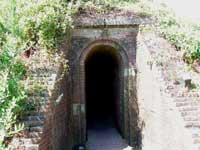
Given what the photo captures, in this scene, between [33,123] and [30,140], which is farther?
[33,123]

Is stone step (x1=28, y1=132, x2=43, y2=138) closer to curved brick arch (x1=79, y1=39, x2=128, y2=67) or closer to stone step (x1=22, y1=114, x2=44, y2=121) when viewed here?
stone step (x1=22, y1=114, x2=44, y2=121)

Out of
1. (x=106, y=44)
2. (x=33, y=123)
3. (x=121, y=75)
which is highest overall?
(x=106, y=44)

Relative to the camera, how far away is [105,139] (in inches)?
558

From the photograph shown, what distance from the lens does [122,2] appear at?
47.9 feet

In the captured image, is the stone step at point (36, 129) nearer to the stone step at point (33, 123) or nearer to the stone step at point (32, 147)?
the stone step at point (33, 123)

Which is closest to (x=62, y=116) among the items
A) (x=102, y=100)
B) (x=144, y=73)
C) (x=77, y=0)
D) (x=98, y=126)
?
(x=144, y=73)

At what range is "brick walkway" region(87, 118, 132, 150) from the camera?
13012 millimetres

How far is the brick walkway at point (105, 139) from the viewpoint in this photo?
42.7ft

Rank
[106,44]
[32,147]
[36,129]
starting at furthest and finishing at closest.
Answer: [106,44], [36,129], [32,147]

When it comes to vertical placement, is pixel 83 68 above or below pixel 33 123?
above

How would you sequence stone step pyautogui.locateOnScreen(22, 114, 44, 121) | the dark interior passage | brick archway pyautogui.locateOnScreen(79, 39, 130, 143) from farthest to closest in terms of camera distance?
the dark interior passage
brick archway pyautogui.locateOnScreen(79, 39, 130, 143)
stone step pyautogui.locateOnScreen(22, 114, 44, 121)

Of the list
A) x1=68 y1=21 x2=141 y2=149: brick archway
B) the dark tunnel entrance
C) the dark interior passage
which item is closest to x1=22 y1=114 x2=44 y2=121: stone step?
x1=68 y1=21 x2=141 y2=149: brick archway

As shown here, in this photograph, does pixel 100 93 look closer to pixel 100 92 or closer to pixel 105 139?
pixel 100 92

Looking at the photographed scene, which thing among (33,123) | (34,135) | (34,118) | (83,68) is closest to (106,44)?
(83,68)
